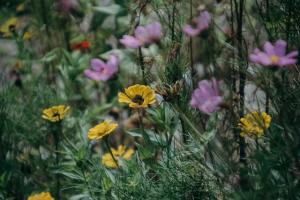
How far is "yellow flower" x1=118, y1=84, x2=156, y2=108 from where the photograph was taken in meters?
1.40

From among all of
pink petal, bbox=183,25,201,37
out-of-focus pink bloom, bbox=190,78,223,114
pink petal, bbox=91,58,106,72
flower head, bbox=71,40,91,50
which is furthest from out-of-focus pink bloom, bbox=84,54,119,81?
flower head, bbox=71,40,91,50

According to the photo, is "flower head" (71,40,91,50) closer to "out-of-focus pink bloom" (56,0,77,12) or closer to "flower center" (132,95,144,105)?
"out-of-focus pink bloom" (56,0,77,12)

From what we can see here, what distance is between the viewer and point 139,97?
1417 millimetres

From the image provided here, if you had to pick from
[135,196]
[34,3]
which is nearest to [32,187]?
[135,196]

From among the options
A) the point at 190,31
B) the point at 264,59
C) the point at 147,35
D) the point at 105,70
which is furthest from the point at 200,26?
the point at 105,70

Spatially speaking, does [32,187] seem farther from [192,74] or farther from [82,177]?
[192,74]

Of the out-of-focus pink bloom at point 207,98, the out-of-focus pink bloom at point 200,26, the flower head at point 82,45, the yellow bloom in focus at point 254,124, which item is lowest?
the flower head at point 82,45

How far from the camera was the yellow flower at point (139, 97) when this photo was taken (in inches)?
55.2

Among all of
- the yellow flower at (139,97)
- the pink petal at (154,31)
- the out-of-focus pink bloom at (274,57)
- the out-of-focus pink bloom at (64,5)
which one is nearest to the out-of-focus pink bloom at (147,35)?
the pink petal at (154,31)

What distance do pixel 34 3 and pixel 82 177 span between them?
97cm

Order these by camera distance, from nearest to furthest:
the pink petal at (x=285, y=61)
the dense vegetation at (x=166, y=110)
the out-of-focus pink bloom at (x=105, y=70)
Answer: the pink petal at (x=285, y=61) → the dense vegetation at (x=166, y=110) → the out-of-focus pink bloom at (x=105, y=70)

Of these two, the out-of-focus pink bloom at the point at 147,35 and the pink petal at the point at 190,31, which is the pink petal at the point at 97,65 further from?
the pink petal at the point at 190,31

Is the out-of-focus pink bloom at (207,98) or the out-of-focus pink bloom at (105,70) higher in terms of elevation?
the out-of-focus pink bloom at (207,98)

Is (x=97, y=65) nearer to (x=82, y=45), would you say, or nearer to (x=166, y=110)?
(x=166, y=110)
